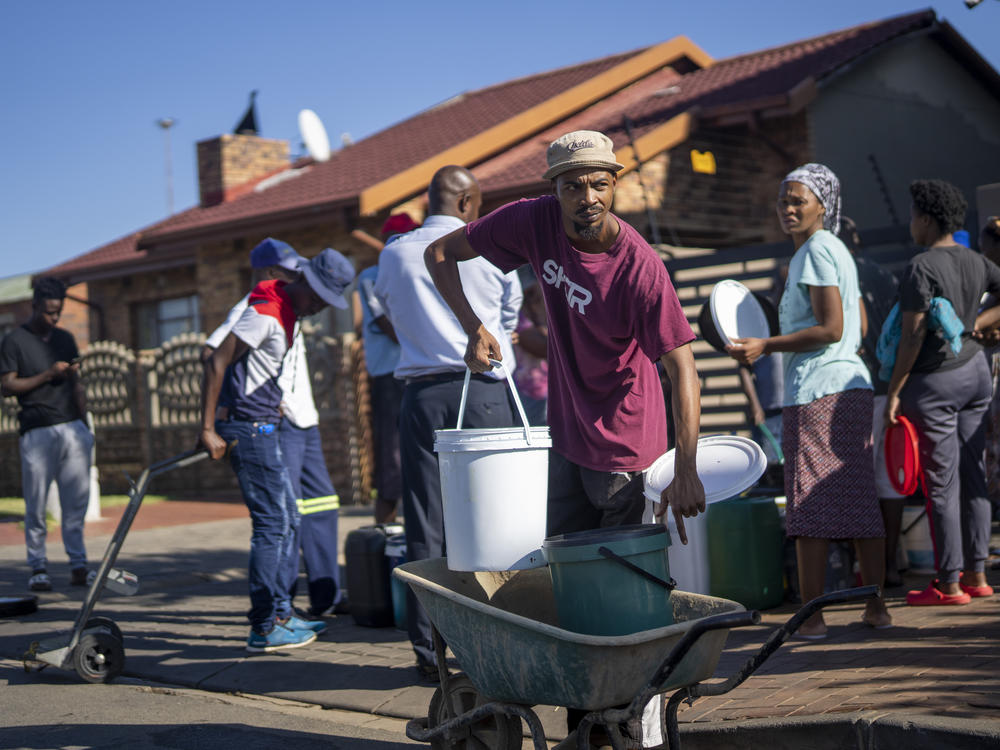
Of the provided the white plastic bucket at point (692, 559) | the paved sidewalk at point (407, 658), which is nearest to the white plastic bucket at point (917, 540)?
the paved sidewalk at point (407, 658)

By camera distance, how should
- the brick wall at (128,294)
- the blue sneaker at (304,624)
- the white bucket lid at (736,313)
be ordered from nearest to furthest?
the white bucket lid at (736,313) < the blue sneaker at (304,624) < the brick wall at (128,294)

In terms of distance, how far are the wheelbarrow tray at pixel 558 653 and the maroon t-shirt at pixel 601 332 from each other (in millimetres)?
580

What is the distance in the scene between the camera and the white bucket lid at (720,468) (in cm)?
371

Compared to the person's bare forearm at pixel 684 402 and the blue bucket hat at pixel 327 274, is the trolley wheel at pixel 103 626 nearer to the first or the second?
the blue bucket hat at pixel 327 274

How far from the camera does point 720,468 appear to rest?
3930mm

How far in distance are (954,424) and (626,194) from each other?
9.60 metres

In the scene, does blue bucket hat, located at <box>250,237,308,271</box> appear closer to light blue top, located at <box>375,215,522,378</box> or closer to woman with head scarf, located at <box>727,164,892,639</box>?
light blue top, located at <box>375,215,522,378</box>

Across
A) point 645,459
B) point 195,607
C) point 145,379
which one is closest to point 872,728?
point 645,459

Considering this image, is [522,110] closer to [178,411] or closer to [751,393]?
[178,411]

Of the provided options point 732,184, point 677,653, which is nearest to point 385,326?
point 677,653

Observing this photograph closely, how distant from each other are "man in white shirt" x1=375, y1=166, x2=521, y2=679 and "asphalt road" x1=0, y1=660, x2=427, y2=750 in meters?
0.60

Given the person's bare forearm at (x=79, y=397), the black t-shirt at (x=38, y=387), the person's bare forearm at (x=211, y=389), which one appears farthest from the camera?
the person's bare forearm at (x=79, y=397)

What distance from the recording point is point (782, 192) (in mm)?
5348

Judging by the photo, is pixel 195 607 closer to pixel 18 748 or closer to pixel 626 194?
pixel 18 748
